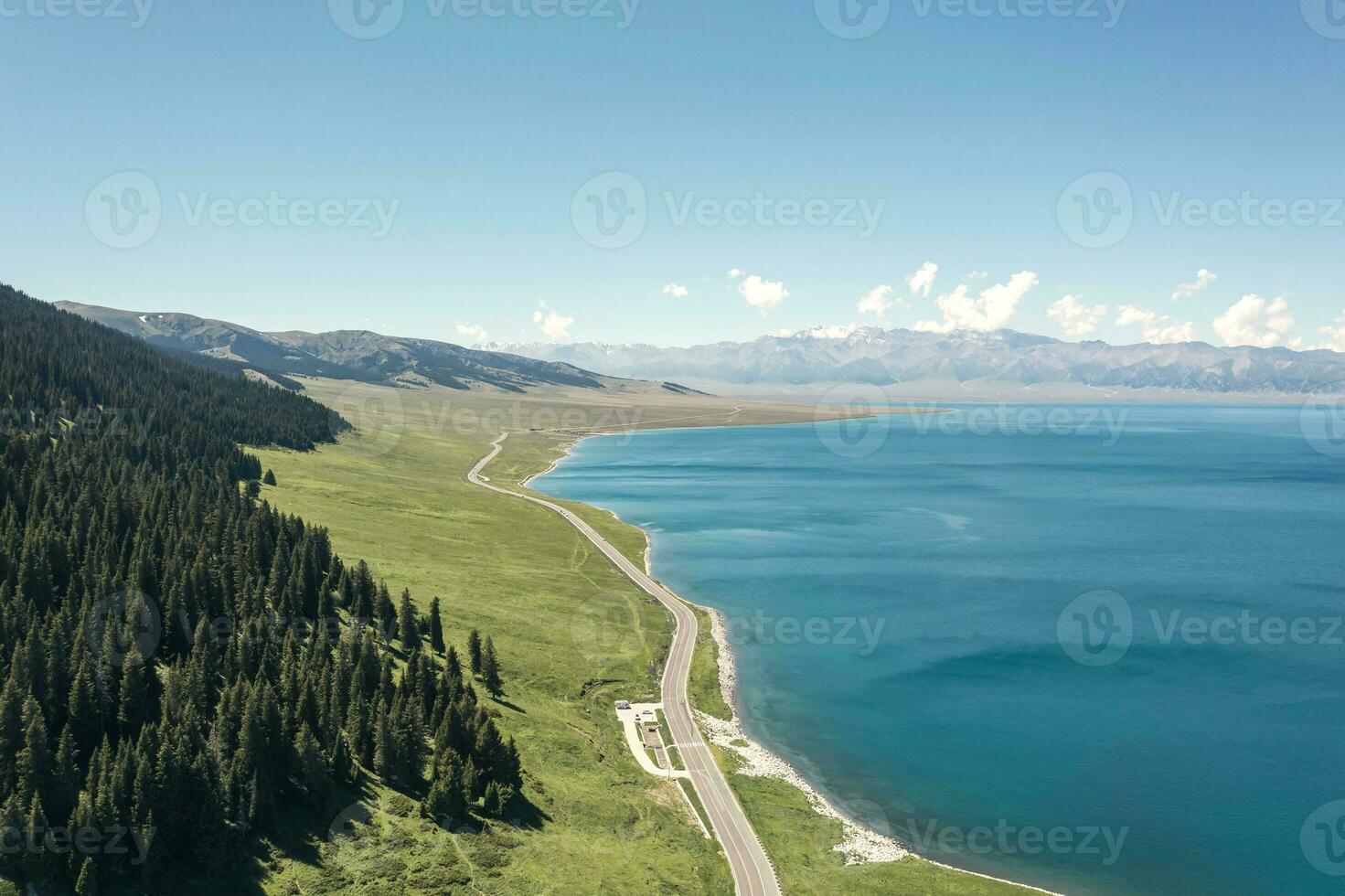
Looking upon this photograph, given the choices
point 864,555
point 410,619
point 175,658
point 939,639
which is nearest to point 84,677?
point 175,658

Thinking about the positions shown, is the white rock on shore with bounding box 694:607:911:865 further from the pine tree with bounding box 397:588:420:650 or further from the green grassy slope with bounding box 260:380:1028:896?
the pine tree with bounding box 397:588:420:650

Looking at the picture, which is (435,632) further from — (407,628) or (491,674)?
(491,674)

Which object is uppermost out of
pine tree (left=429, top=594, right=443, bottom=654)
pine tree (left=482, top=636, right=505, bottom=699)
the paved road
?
pine tree (left=429, top=594, right=443, bottom=654)

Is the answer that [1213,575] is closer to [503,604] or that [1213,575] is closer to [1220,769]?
[1220,769]

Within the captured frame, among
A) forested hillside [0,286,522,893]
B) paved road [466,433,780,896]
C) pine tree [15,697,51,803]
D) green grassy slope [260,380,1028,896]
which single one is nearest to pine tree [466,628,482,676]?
forested hillside [0,286,522,893]

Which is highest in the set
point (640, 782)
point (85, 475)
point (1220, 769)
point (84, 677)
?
point (85, 475)

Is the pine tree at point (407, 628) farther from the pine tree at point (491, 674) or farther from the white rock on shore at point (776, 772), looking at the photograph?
the white rock on shore at point (776, 772)

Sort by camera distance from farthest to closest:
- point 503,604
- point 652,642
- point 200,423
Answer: point 200,423 → point 503,604 → point 652,642
